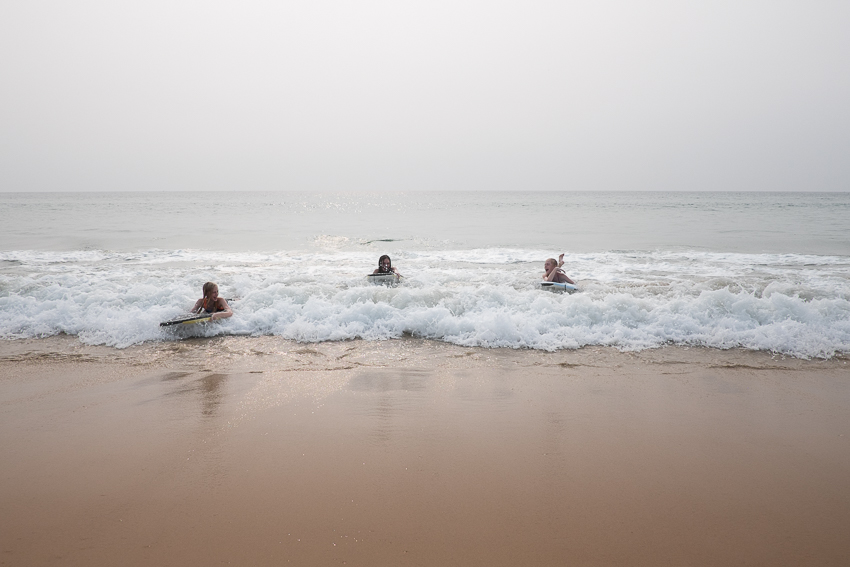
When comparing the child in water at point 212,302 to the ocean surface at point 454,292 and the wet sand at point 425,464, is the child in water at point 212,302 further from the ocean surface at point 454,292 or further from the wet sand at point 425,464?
the wet sand at point 425,464

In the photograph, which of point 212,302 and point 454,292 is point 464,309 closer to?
point 454,292

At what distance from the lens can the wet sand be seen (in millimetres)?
2430

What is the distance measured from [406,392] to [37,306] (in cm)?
679

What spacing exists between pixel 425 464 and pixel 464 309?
14.6ft

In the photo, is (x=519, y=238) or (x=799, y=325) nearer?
(x=799, y=325)

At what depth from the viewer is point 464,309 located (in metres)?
7.47

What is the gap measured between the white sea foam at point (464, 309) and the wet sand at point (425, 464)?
0.98m

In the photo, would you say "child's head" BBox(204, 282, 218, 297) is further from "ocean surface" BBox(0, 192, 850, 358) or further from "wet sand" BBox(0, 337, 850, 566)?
"wet sand" BBox(0, 337, 850, 566)

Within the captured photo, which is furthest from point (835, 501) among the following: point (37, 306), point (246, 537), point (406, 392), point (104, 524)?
point (37, 306)

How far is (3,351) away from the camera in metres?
5.77

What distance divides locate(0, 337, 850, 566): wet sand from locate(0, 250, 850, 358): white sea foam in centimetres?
98

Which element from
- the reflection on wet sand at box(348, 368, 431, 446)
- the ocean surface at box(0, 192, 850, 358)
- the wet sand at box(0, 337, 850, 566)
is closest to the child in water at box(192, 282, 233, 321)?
the ocean surface at box(0, 192, 850, 358)

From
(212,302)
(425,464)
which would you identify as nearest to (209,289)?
(212,302)

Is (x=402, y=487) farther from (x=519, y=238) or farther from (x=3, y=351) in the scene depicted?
(x=519, y=238)
